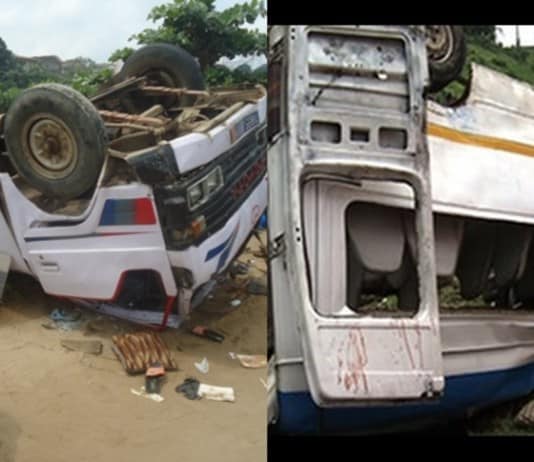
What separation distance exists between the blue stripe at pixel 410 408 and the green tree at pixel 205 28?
107 cm

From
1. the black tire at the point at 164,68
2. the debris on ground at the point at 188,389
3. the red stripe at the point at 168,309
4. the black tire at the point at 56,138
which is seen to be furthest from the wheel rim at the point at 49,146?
the debris on ground at the point at 188,389

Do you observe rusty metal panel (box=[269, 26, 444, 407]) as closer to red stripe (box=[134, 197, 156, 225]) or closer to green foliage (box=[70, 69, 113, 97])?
red stripe (box=[134, 197, 156, 225])

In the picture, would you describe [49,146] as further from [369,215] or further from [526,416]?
[526,416]

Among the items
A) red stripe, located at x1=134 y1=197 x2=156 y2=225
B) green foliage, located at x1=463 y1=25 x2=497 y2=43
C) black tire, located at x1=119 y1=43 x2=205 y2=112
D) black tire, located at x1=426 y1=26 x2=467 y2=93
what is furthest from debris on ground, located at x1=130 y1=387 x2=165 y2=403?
green foliage, located at x1=463 y1=25 x2=497 y2=43

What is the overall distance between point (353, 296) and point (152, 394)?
67cm

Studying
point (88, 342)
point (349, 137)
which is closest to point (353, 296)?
point (349, 137)

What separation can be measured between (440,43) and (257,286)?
980mm

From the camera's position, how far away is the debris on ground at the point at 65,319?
213cm

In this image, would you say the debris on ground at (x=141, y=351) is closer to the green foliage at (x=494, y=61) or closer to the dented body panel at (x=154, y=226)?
the dented body panel at (x=154, y=226)

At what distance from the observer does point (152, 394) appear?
2.09 m

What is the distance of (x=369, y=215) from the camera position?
223cm

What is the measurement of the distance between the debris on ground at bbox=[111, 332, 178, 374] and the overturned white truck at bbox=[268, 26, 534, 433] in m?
0.32

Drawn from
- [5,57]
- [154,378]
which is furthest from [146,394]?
[5,57]

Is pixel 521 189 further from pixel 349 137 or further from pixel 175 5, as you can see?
pixel 175 5
